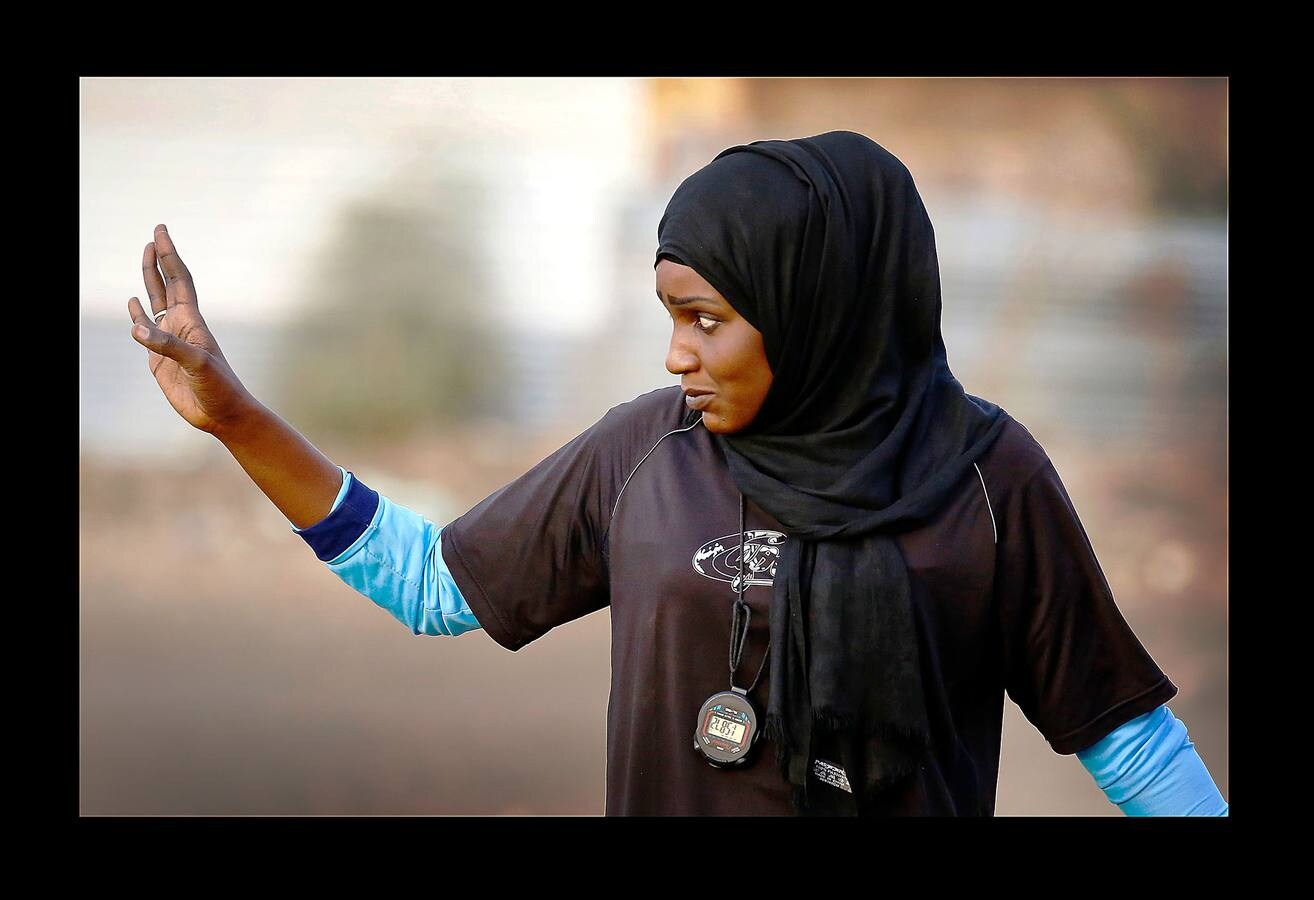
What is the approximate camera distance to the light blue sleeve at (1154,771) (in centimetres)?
190

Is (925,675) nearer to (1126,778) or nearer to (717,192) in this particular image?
(1126,778)

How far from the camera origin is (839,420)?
6.13 ft

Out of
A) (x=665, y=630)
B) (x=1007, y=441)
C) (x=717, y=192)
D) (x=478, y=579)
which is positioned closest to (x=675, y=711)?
(x=665, y=630)

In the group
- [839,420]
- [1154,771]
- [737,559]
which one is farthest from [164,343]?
[1154,771]

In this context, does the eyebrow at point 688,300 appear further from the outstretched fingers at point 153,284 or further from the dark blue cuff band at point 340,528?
the outstretched fingers at point 153,284

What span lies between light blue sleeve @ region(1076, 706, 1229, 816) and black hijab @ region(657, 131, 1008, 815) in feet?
1.16

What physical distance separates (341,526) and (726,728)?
678mm

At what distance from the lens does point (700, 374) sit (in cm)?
180

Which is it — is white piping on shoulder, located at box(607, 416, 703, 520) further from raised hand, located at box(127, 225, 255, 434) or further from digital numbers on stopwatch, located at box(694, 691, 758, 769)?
raised hand, located at box(127, 225, 255, 434)

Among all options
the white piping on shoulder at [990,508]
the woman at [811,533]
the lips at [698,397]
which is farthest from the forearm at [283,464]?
the white piping on shoulder at [990,508]

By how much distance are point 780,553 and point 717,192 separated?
523 millimetres

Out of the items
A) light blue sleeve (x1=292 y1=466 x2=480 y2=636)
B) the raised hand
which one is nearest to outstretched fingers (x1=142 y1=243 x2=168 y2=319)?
the raised hand

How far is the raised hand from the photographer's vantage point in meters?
1.84
